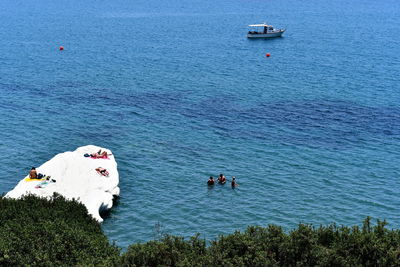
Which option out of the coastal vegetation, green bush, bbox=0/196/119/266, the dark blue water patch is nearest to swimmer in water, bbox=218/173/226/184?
the dark blue water patch

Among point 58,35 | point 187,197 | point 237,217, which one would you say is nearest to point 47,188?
point 187,197

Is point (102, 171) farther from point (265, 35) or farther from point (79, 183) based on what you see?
point (265, 35)

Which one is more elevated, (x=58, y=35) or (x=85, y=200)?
(x=58, y=35)

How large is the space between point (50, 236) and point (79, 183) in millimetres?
19547

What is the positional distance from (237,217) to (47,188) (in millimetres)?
20471

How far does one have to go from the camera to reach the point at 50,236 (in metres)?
41.7

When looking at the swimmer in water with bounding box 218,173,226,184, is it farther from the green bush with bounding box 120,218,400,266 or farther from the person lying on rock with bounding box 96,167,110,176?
the green bush with bounding box 120,218,400,266

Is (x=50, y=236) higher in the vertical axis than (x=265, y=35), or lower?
lower

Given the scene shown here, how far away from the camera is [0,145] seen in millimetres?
77625

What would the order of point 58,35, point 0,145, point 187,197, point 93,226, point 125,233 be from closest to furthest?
1. point 93,226
2. point 125,233
3. point 187,197
4. point 0,145
5. point 58,35

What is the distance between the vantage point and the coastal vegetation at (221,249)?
118 ft

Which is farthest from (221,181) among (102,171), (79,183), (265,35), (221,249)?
(265,35)

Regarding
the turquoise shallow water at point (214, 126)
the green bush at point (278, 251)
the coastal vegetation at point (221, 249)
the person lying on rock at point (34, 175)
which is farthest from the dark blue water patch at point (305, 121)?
the green bush at point (278, 251)

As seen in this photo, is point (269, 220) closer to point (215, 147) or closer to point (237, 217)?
point (237, 217)
